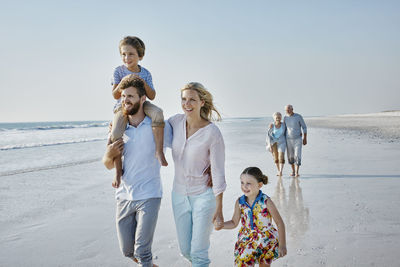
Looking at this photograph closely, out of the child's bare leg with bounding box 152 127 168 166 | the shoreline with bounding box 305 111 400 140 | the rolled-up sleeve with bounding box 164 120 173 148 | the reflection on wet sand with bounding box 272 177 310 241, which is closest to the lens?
the child's bare leg with bounding box 152 127 168 166

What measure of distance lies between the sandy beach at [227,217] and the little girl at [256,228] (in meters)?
0.94

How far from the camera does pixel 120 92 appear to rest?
3.41 m

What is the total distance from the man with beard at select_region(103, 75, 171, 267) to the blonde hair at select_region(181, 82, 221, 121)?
16.7 inches

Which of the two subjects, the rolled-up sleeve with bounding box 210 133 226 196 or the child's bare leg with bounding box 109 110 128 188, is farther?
the child's bare leg with bounding box 109 110 128 188

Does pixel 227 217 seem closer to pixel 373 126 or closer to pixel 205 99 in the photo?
pixel 205 99

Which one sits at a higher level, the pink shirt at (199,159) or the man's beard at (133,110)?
the man's beard at (133,110)

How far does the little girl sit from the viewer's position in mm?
2945

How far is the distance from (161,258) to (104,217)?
6.93 ft

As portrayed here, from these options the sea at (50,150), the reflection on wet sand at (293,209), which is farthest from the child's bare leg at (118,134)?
the sea at (50,150)

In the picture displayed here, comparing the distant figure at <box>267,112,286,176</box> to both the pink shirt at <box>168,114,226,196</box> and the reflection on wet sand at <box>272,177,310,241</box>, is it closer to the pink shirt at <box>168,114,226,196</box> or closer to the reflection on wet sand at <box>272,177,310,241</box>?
the reflection on wet sand at <box>272,177,310,241</box>

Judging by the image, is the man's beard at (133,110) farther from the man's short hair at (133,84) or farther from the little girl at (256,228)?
the little girl at (256,228)

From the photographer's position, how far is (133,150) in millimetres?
3131

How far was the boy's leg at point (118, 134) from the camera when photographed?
10.2 ft

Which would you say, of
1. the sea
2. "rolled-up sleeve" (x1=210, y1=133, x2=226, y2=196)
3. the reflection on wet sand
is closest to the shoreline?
the sea
